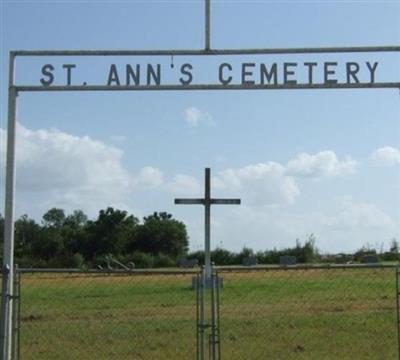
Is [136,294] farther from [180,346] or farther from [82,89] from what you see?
[82,89]

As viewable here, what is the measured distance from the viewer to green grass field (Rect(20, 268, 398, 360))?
472 inches

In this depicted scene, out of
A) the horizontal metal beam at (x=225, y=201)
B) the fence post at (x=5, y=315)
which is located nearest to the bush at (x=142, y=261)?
the horizontal metal beam at (x=225, y=201)

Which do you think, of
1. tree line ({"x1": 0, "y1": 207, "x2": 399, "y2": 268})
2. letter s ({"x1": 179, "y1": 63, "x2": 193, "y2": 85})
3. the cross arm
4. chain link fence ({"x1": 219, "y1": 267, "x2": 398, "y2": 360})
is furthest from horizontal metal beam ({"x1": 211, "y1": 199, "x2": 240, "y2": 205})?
tree line ({"x1": 0, "y1": 207, "x2": 399, "y2": 268})

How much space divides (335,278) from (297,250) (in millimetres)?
21265

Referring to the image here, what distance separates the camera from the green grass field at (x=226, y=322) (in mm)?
11992

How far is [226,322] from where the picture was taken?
1502 centimetres

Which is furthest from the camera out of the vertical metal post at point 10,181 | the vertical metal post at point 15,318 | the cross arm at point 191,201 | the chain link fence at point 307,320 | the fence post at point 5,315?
the cross arm at point 191,201

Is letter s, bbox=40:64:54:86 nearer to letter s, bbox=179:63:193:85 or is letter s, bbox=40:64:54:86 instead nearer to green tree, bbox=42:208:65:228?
letter s, bbox=179:63:193:85

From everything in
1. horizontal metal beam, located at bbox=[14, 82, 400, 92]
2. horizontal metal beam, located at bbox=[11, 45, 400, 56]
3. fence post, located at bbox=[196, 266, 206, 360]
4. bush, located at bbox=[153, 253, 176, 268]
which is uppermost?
horizontal metal beam, located at bbox=[11, 45, 400, 56]

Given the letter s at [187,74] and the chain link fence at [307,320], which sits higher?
the letter s at [187,74]

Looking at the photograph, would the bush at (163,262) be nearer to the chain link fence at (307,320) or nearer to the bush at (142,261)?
the bush at (142,261)

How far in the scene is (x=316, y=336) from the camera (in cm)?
1330

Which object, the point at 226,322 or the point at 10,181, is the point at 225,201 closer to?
the point at 226,322

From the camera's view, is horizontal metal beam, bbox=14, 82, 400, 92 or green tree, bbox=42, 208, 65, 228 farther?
green tree, bbox=42, 208, 65, 228
